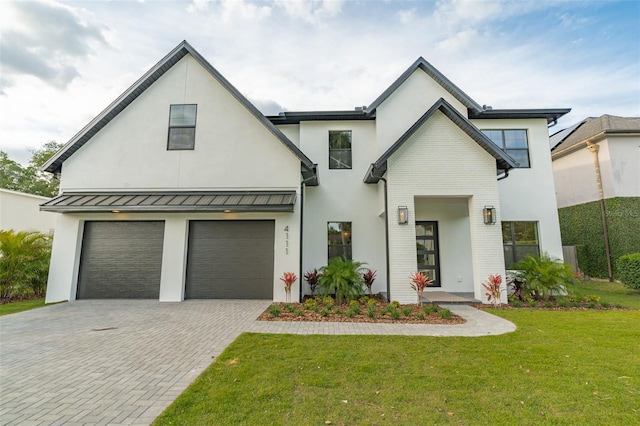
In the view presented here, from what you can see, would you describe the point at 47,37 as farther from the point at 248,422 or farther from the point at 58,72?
the point at 248,422

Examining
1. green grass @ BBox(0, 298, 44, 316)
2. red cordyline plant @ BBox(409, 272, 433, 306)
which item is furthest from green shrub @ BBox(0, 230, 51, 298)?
red cordyline plant @ BBox(409, 272, 433, 306)

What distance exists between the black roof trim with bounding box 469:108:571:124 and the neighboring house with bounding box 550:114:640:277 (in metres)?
4.16

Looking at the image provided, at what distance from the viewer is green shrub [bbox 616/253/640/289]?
31.2ft

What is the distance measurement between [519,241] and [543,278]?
2376 millimetres

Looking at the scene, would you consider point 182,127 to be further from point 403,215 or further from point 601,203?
point 601,203

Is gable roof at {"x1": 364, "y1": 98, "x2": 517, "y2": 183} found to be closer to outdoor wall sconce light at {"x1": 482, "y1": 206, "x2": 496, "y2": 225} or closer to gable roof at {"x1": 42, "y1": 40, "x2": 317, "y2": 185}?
outdoor wall sconce light at {"x1": 482, "y1": 206, "x2": 496, "y2": 225}

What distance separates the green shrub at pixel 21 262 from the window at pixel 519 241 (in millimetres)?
17354

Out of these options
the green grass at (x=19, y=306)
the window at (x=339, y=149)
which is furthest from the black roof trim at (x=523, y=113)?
the green grass at (x=19, y=306)

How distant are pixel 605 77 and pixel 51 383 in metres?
19.7

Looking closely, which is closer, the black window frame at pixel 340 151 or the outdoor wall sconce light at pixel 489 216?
the outdoor wall sconce light at pixel 489 216

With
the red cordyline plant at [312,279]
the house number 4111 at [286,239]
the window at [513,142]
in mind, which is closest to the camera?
the house number 4111 at [286,239]

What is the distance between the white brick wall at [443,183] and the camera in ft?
27.2

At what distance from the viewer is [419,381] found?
11.3 feet

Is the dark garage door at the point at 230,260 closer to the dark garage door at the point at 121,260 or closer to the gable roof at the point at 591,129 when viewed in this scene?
the dark garage door at the point at 121,260
